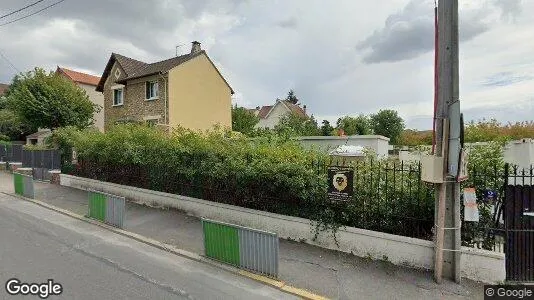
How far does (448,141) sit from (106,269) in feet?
20.5

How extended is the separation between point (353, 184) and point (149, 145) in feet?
25.0

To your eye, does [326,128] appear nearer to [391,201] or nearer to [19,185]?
[19,185]

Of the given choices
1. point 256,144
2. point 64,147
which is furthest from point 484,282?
point 64,147

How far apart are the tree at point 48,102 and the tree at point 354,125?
27.8 metres

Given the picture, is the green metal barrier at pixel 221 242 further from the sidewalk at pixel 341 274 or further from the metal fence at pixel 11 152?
the metal fence at pixel 11 152

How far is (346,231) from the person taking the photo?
6.84 meters

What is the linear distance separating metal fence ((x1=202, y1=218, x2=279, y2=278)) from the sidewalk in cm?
42

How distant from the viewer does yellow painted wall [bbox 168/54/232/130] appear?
22237 mm

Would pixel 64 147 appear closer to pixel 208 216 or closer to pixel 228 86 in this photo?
pixel 208 216

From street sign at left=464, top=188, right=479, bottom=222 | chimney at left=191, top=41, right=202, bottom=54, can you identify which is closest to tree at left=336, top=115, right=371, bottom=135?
chimney at left=191, top=41, right=202, bottom=54

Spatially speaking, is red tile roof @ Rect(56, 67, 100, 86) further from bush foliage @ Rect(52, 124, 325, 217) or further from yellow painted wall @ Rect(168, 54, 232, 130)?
bush foliage @ Rect(52, 124, 325, 217)

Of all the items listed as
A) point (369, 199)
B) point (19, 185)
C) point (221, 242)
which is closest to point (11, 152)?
point (19, 185)

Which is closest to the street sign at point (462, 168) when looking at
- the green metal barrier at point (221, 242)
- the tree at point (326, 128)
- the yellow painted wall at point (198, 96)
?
the green metal barrier at point (221, 242)

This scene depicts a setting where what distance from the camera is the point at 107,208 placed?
9.00m
